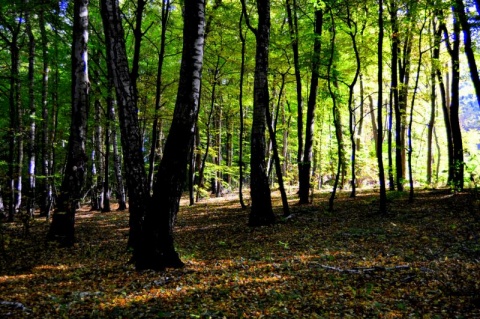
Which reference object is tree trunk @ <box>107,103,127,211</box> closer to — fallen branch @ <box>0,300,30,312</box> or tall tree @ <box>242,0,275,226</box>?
tall tree @ <box>242,0,275,226</box>

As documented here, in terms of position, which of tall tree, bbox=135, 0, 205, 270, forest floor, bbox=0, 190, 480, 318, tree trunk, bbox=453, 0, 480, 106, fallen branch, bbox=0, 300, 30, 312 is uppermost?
tree trunk, bbox=453, 0, 480, 106

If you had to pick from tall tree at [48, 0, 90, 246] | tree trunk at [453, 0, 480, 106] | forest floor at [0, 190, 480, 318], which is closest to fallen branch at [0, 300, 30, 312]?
forest floor at [0, 190, 480, 318]

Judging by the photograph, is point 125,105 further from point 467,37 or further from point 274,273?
point 467,37

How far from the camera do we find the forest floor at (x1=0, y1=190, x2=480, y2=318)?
4.60 meters

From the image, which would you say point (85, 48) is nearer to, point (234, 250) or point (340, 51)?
point (234, 250)

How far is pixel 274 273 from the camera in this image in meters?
6.29

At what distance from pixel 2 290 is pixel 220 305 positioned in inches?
140

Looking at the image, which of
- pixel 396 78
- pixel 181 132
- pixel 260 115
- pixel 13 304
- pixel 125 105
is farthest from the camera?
pixel 396 78

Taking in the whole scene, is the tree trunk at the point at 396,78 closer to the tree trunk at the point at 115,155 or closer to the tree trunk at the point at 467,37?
the tree trunk at the point at 467,37

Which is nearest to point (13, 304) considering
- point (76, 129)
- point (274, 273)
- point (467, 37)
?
point (274, 273)

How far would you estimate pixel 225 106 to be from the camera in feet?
80.2

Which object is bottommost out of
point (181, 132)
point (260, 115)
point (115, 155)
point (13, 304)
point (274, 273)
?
point (274, 273)

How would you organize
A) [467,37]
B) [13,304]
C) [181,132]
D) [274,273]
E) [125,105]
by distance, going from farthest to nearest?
1. [467,37]
2. [125,105]
3. [274,273]
4. [181,132]
5. [13,304]

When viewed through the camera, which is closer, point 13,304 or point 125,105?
point 13,304
